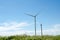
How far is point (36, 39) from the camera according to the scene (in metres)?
16.9

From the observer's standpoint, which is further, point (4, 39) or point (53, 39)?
point (4, 39)

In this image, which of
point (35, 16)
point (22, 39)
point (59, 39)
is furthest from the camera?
point (35, 16)

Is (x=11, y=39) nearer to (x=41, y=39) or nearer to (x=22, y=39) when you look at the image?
(x=22, y=39)

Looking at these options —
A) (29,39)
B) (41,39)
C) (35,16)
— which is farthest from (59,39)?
(35,16)

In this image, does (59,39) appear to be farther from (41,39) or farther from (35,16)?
(35,16)

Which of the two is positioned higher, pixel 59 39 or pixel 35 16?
pixel 35 16

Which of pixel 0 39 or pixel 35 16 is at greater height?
pixel 35 16

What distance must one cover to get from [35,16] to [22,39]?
8725 mm

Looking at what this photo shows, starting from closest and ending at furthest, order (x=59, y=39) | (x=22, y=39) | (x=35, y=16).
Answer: (x=59, y=39) → (x=22, y=39) → (x=35, y=16)

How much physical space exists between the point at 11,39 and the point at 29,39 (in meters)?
2.12

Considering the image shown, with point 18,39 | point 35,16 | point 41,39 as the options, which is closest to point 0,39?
point 18,39

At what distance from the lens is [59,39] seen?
54.1 ft

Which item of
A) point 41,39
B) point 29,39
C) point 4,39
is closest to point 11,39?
point 4,39

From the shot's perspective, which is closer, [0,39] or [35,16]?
[0,39]
